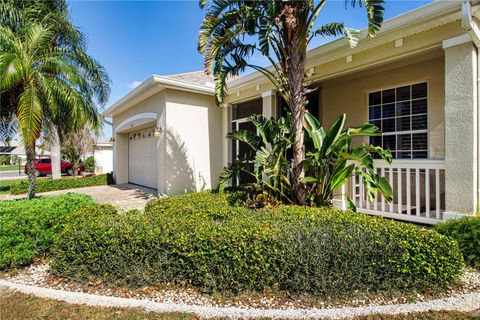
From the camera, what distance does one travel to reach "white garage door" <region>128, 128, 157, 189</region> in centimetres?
1165

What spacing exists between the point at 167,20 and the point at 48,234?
25.4 ft

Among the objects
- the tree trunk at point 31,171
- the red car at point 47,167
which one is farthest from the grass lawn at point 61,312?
the red car at point 47,167

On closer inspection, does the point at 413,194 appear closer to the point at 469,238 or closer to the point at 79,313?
the point at 469,238

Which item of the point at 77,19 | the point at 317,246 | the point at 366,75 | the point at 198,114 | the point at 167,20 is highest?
the point at 167,20

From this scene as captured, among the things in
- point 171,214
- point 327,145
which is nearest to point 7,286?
point 171,214

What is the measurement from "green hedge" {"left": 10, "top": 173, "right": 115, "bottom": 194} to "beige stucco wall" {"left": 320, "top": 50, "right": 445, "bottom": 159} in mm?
12517

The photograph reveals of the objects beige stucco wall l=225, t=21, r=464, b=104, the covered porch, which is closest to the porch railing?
the covered porch

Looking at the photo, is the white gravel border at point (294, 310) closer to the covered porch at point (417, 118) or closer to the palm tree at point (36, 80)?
the covered porch at point (417, 118)

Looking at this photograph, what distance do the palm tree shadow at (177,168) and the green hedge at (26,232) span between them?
449 cm

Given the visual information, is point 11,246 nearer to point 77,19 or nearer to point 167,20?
point 77,19

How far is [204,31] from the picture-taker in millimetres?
5887

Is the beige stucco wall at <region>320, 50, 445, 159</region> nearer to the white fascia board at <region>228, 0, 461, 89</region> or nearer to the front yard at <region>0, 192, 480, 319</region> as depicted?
the white fascia board at <region>228, 0, 461, 89</region>

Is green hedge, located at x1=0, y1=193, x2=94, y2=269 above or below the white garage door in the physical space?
below

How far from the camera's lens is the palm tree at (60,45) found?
6.24 meters
